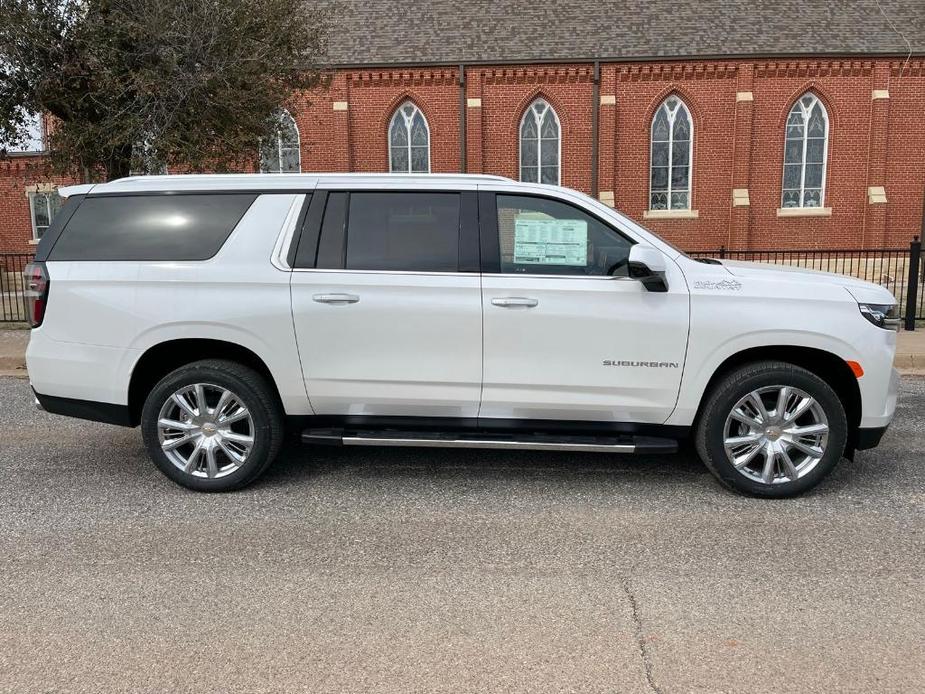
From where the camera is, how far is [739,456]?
4488 millimetres

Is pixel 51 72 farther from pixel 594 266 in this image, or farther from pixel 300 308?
pixel 594 266

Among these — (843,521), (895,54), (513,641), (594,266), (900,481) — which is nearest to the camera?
(513,641)

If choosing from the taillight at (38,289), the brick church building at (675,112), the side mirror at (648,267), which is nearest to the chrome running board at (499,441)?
the side mirror at (648,267)

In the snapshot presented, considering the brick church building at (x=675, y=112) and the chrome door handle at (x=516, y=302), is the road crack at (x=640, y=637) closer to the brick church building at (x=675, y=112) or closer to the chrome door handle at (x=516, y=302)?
the chrome door handle at (x=516, y=302)

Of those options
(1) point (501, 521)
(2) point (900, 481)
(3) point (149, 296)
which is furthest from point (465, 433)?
(2) point (900, 481)

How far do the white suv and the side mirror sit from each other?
13 millimetres

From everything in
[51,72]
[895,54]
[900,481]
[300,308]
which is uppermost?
[895,54]

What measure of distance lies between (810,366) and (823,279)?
57cm

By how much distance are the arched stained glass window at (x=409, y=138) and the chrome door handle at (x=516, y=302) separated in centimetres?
1888

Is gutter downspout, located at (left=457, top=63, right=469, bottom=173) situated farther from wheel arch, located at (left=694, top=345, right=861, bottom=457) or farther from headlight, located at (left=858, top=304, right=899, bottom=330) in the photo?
headlight, located at (left=858, top=304, right=899, bottom=330)

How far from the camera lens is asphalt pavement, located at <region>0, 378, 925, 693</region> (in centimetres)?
276

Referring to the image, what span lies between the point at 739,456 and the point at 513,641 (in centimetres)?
224

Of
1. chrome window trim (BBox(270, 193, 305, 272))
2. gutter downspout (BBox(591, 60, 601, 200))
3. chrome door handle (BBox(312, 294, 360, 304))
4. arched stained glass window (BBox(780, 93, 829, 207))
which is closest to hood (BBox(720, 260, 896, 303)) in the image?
chrome door handle (BBox(312, 294, 360, 304))

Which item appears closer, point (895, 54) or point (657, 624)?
point (657, 624)
